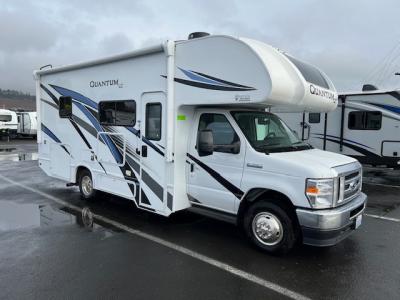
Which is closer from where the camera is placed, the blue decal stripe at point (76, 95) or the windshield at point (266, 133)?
the windshield at point (266, 133)

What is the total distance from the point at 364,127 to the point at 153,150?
28.8 ft

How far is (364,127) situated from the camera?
12164mm

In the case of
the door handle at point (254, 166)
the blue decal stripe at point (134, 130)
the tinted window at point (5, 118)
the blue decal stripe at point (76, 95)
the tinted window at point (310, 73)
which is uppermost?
the tinted window at point (310, 73)

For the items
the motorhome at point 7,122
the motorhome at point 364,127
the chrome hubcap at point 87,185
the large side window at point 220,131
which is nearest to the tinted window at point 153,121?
the large side window at point 220,131

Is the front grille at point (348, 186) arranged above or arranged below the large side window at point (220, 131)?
below

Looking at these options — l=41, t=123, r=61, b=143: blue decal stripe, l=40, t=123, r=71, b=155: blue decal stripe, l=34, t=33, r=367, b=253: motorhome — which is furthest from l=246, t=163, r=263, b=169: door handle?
l=41, t=123, r=61, b=143: blue decal stripe

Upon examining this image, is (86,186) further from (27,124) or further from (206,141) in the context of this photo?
(27,124)

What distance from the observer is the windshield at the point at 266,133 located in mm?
5297

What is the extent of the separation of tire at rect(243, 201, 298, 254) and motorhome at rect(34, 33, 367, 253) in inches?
0.6

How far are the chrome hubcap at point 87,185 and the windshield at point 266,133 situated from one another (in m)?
4.05

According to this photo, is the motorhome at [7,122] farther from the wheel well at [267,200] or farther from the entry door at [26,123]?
the wheel well at [267,200]

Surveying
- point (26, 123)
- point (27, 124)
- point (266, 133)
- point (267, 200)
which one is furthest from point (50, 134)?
point (26, 123)

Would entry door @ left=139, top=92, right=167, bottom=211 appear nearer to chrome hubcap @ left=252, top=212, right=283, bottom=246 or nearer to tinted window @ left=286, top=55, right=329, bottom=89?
chrome hubcap @ left=252, top=212, right=283, bottom=246

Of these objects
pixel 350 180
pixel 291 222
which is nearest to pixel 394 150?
pixel 350 180
